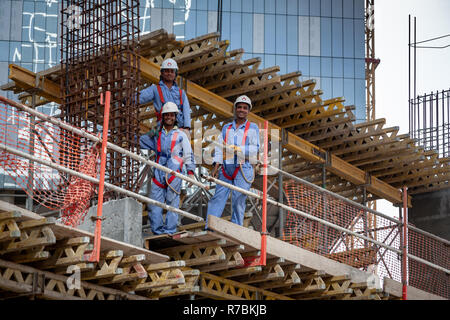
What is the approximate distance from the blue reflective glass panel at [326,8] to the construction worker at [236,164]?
43.6m

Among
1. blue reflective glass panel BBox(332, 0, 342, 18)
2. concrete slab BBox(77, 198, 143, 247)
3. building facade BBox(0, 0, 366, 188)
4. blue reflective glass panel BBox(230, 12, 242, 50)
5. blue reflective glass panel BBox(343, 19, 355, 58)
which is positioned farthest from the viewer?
blue reflective glass panel BBox(332, 0, 342, 18)

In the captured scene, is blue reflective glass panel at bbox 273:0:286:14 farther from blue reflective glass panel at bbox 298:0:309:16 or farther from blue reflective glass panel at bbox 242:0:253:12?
blue reflective glass panel at bbox 242:0:253:12

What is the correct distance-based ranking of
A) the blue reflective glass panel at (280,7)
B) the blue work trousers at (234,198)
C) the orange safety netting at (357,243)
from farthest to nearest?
the blue reflective glass panel at (280,7), the orange safety netting at (357,243), the blue work trousers at (234,198)

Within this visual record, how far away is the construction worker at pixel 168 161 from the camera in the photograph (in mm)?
14734

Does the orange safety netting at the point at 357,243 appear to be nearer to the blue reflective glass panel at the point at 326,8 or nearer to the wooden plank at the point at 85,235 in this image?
the wooden plank at the point at 85,235

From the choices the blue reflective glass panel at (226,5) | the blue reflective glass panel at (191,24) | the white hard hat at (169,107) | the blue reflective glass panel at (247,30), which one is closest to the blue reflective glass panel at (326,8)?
the blue reflective glass panel at (247,30)

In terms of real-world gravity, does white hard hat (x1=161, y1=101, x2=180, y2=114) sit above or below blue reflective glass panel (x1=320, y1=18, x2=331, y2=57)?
below

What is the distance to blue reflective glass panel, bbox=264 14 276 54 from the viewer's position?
187 feet

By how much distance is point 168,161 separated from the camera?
1523cm

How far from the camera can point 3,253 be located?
484 inches

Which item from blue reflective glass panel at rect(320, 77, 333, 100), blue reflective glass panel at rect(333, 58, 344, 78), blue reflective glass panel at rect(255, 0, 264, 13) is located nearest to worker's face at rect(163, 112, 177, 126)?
blue reflective glass panel at rect(320, 77, 333, 100)

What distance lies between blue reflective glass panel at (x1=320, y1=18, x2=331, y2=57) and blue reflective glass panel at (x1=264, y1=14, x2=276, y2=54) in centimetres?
315

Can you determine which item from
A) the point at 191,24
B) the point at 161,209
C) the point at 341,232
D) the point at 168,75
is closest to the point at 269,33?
the point at 191,24
